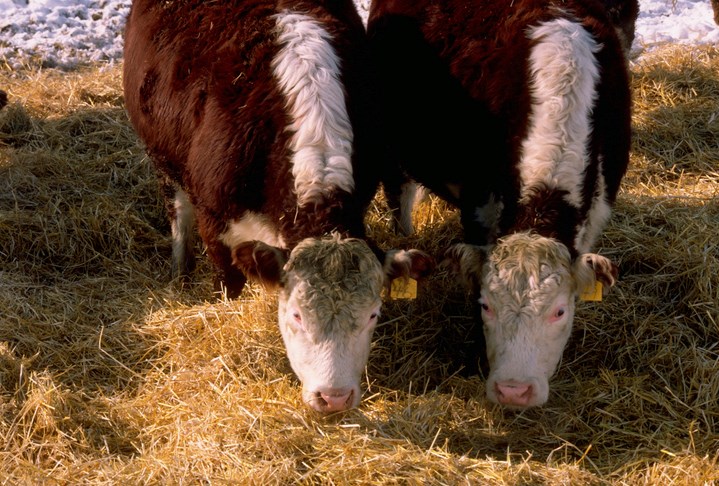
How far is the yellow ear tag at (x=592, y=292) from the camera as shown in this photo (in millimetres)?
4396

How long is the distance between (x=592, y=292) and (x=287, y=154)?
171cm

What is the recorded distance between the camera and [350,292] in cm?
404

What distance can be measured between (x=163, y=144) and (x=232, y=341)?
1.25 metres

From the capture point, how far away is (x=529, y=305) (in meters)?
4.20

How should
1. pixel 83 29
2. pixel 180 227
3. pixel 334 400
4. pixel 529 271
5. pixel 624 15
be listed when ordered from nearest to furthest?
pixel 334 400
pixel 529 271
pixel 180 227
pixel 624 15
pixel 83 29

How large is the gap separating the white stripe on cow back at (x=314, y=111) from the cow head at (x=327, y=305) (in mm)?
330

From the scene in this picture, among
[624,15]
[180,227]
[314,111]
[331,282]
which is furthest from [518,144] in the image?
[624,15]

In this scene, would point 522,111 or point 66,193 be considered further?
point 66,193

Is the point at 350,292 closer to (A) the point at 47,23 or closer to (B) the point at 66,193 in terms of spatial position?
(B) the point at 66,193

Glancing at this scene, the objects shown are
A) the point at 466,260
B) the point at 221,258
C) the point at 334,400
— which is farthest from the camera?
the point at 221,258

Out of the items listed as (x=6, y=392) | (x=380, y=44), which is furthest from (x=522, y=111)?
(x=6, y=392)

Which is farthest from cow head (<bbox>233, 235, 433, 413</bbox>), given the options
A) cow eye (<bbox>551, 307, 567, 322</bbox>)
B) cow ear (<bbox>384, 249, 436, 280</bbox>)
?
cow eye (<bbox>551, 307, 567, 322</bbox>)

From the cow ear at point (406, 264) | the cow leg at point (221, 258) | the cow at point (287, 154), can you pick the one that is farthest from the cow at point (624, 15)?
the cow leg at point (221, 258)

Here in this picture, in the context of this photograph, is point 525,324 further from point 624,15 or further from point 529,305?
point 624,15
